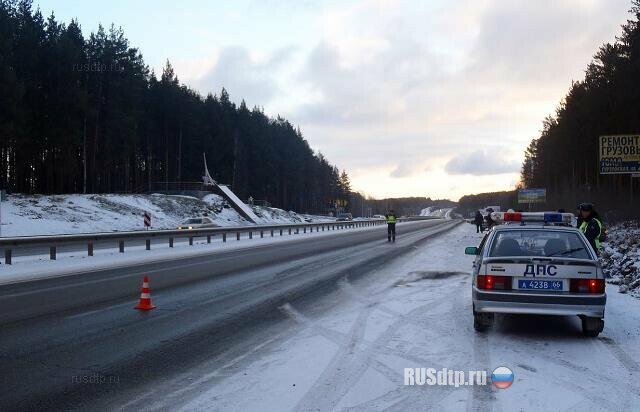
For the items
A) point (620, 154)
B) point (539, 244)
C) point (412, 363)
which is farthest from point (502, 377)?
point (620, 154)

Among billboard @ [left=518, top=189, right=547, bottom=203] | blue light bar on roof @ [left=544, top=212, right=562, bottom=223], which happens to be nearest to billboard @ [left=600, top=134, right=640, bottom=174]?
blue light bar on roof @ [left=544, top=212, right=562, bottom=223]

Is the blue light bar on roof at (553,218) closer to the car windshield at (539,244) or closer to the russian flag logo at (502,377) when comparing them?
the car windshield at (539,244)

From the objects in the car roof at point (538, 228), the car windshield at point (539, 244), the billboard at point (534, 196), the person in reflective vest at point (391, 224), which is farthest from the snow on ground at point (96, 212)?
the billboard at point (534, 196)

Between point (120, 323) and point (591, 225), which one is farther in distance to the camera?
point (591, 225)

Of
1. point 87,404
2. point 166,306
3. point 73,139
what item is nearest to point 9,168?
point 73,139

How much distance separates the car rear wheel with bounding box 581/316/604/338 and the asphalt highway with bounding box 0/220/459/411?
4490mm

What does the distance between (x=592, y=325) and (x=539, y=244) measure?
4.28 feet

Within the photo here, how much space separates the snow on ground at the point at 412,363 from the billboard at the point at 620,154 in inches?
462

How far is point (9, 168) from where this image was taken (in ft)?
198

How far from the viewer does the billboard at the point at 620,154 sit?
66.6ft

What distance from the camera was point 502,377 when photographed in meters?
5.75

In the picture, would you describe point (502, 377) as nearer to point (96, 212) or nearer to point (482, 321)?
point (482, 321)

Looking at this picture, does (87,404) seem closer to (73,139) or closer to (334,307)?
(334,307)

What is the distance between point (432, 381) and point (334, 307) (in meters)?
4.58
